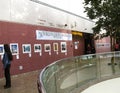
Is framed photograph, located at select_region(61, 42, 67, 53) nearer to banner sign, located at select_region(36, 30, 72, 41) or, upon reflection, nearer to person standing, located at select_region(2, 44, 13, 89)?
banner sign, located at select_region(36, 30, 72, 41)

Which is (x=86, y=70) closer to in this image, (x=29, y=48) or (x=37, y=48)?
(x=29, y=48)

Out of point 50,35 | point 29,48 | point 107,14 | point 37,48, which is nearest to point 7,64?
point 29,48

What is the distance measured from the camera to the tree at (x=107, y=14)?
24.1 meters

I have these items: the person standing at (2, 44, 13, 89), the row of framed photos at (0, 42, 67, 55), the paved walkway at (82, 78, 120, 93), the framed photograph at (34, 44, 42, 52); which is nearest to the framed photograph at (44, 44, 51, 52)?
the row of framed photos at (0, 42, 67, 55)

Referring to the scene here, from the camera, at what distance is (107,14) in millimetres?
24328

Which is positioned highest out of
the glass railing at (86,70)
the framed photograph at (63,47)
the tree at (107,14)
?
the tree at (107,14)

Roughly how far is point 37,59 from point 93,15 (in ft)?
22.9

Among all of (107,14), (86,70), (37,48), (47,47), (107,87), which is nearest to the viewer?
(86,70)

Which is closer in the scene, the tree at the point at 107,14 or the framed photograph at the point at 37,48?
the framed photograph at the point at 37,48

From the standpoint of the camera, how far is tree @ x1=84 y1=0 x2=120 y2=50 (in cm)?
2409

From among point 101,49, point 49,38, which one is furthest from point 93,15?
point 101,49

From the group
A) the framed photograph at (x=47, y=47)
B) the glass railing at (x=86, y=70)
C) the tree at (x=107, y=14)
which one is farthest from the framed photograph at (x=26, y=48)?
the tree at (x=107, y=14)

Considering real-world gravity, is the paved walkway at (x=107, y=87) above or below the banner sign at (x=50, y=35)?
below

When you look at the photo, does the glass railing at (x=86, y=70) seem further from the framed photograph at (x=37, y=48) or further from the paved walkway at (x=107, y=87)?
the framed photograph at (x=37, y=48)
